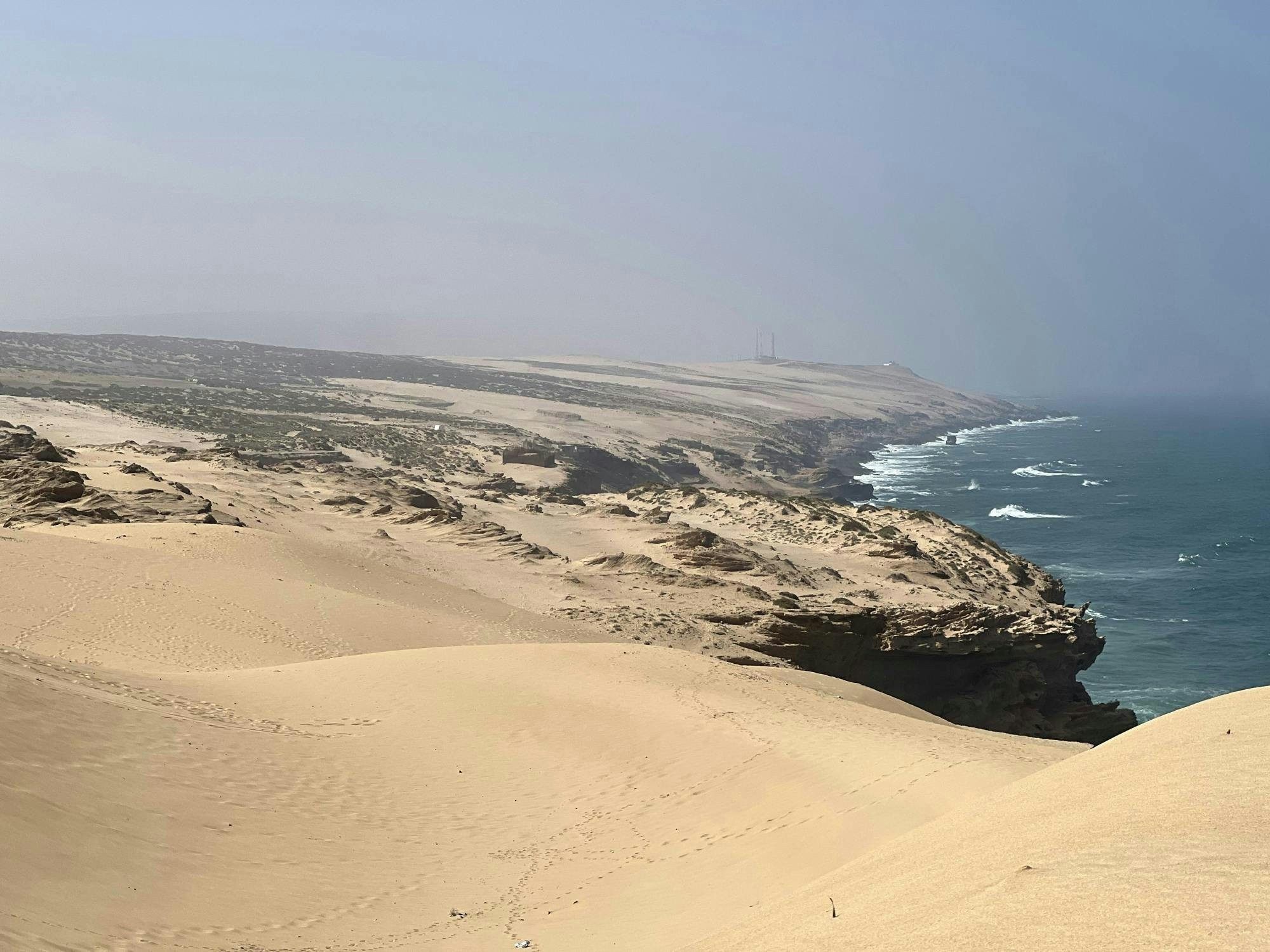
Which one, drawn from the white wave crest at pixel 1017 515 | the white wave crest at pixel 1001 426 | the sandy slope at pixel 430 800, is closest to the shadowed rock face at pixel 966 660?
the sandy slope at pixel 430 800

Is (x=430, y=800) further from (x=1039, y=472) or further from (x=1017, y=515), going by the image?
(x=1039, y=472)

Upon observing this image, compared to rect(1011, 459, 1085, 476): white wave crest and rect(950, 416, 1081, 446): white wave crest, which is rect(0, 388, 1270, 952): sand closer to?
rect(1011, 459, 1085, 476): white wave crest

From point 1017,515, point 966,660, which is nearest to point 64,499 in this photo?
point 966,660

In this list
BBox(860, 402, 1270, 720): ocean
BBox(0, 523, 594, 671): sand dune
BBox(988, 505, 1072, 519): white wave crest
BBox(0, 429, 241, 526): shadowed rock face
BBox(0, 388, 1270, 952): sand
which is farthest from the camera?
BBox(988, 505, 1072, 519): white wave crest

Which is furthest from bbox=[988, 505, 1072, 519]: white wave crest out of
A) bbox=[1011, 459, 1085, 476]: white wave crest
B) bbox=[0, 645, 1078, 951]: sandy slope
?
bbox=[0, 645, 1078, 951]: sandy slope

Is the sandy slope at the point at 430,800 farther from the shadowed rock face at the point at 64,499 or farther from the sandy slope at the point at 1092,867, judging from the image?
the shadowed rock face at the point at 64,499

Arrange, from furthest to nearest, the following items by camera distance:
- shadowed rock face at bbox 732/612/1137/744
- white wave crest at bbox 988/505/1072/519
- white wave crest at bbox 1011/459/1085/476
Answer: white wave crest at bbox 1011/459/1085/476, white wave crest at bbox 988/505/1072/519, shadowed rock face at bbox 732/612/1137/744

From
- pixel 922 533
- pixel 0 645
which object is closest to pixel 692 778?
pixel 0 645
